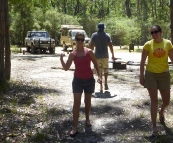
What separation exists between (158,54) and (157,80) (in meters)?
0.43

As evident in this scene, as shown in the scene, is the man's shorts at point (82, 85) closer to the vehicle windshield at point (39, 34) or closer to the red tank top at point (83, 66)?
the red tank top at point (83, 66)

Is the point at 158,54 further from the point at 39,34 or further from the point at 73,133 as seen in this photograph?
the point at 39,34

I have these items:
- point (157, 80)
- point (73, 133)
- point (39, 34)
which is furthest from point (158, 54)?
point (39, 34)

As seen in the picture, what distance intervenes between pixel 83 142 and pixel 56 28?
122 ft

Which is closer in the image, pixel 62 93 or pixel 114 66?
pixel 62 93

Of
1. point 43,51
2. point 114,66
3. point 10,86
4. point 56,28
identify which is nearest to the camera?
point 10,86

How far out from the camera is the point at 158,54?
520 cm

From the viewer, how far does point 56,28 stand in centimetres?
4166

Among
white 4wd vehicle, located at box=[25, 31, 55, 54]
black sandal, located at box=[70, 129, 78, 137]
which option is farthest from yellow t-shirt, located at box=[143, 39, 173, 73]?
white 4wd vehicle, located at box=[25, 31, 55, 54]

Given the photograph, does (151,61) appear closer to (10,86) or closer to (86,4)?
(10,86)

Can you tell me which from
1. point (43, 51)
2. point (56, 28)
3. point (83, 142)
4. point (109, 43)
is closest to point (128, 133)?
point (83, 142)

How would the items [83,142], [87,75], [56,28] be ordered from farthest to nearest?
[56,28]
[87,75]
[83,142]

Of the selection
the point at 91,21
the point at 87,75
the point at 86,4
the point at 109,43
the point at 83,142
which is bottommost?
the point at 83,142

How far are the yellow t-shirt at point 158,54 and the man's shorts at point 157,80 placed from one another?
0.07 metres
